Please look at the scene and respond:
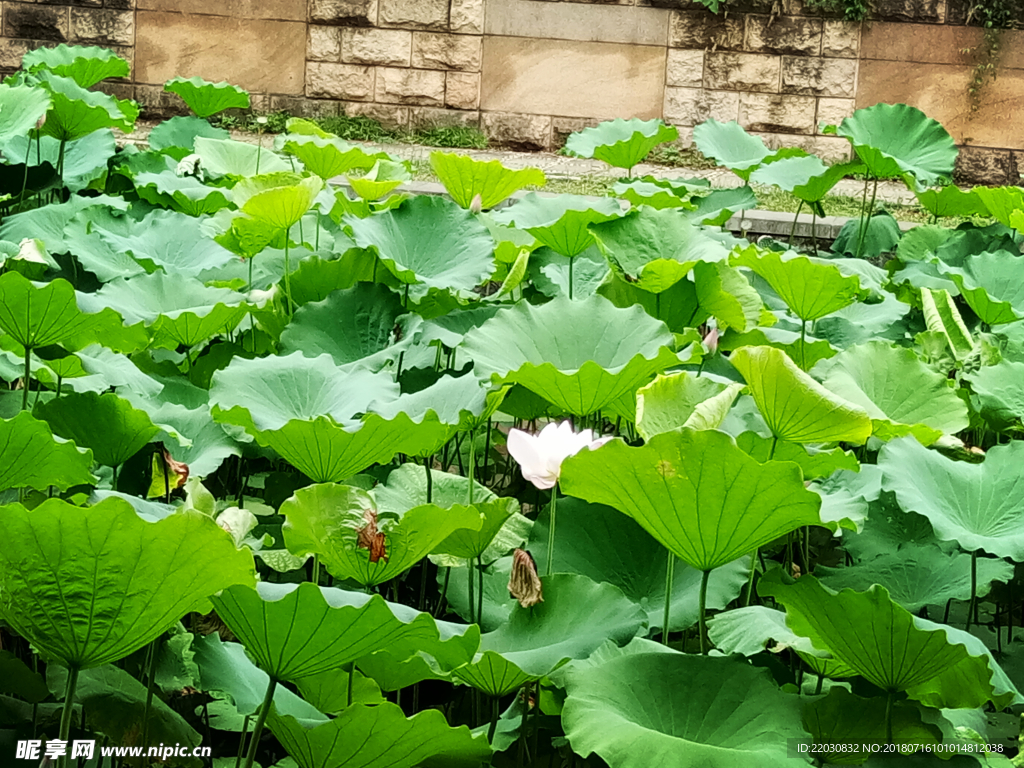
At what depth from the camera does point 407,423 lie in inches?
44.4

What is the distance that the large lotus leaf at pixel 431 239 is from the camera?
1813 millimetres

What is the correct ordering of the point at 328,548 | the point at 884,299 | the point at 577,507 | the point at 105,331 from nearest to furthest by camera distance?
the point at 328,548
the point at 577,507
the point at 105,331
the point at 884,299

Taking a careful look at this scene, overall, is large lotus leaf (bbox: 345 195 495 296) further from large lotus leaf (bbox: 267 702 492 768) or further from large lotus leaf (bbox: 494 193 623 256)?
large lotus leaf (bbox: 267 702 492 768)

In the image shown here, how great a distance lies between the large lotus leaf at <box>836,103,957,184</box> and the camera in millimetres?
3160

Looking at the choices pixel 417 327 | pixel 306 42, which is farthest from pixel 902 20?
pixel 417 327

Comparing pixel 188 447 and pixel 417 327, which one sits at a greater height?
pixel 417 327

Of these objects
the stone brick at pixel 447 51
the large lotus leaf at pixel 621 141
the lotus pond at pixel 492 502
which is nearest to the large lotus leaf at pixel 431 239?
the lotus pond at pixel 492 502

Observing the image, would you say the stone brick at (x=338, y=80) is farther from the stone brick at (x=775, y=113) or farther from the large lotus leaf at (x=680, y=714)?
the large lotus leaf at (x=680, y=714)

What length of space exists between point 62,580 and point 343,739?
0.25m

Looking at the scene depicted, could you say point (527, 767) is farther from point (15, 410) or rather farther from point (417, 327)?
point (15, 410)

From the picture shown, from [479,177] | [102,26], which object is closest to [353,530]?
[479,177]

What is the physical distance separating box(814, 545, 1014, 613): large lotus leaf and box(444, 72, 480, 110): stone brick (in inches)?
272

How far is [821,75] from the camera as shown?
24.9 feet

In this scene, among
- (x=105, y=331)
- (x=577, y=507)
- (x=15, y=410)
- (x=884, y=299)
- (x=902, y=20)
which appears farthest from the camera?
(x=902, y=20)
